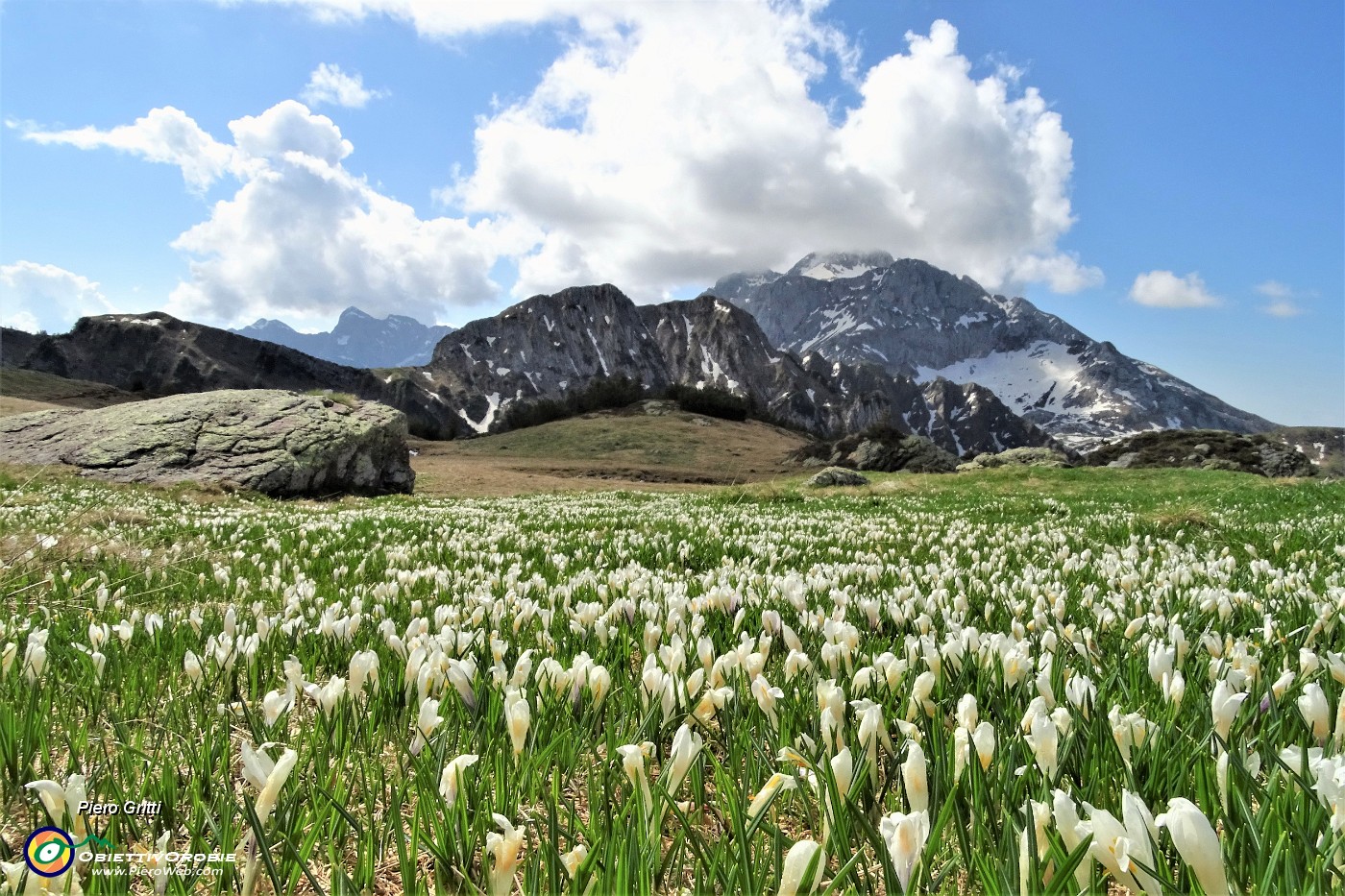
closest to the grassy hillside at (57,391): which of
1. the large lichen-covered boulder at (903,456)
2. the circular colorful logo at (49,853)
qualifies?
the large lichen-covered boulder at (903,456)

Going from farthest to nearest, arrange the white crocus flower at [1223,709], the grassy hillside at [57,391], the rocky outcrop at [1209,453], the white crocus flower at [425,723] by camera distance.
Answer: the grassy hillside at [57,391], the rocky outcrop at [1209,453], the white crocus flower at [425,723], the white crocus flower at [1223,709]

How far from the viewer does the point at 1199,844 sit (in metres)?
1.27

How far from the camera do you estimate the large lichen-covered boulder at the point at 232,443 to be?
797 inches

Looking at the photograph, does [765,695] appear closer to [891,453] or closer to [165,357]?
[891,453]

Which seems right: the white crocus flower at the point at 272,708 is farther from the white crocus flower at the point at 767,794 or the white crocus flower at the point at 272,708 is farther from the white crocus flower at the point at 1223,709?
the white crocus flower at the point at 1223,709

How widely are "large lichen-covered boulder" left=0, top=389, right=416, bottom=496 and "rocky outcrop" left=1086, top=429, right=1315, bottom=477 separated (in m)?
46.7

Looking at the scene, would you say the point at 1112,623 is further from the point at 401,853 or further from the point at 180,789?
the point at 180,789

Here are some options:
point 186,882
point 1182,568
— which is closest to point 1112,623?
point 1182,568

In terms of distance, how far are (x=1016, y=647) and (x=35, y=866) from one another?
10.2 feet

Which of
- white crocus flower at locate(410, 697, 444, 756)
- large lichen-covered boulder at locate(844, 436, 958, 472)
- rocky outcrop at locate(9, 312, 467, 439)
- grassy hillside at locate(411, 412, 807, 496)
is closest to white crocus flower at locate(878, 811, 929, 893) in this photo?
white crocus flower at locate(410, 697, 444, 756)

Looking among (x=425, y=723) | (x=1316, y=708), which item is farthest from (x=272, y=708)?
(x=1316, y=708)

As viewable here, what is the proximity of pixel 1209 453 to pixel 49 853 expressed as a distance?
63200 millimetres

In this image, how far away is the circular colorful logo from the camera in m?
1.51

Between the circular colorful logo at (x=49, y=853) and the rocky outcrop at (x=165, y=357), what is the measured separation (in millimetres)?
131881
